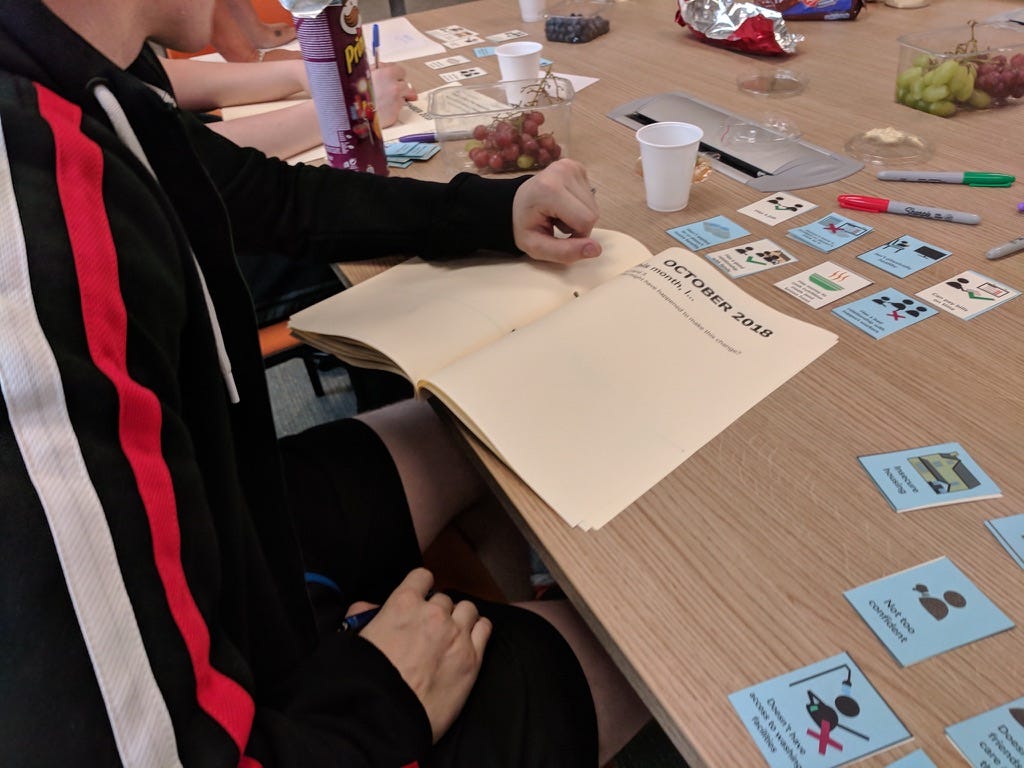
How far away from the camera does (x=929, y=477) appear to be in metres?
0.49

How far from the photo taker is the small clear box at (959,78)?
966mm

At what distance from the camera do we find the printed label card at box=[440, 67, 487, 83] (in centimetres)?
133

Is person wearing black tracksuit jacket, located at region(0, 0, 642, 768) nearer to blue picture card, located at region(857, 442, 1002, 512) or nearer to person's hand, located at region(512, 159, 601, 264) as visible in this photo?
person's hand, located at region(512, 159, 601, 264)

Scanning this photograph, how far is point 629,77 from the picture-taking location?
124cm

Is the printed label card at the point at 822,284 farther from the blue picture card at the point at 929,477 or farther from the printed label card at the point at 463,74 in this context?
the printed label card at the point at 463,74

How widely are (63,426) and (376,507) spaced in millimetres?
470

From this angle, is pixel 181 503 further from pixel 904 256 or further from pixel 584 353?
pixel 904 256

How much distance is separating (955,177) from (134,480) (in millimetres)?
893

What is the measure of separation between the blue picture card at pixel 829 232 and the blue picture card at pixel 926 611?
41 centimetres

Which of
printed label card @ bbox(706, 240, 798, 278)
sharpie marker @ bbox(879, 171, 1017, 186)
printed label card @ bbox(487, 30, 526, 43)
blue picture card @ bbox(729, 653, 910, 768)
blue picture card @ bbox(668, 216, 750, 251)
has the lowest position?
blue picture card @ bbox(729, 653, 910, 768)

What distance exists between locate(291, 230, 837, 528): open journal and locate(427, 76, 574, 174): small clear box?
0.87ft

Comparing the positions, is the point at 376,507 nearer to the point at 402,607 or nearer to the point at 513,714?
the point at 402,607

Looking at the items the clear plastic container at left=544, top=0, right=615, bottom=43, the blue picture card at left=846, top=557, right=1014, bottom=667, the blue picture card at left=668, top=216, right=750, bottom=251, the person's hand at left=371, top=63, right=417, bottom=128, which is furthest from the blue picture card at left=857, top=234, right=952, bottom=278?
the clear plastic container at left=544, top=0, right=615, bottom=43

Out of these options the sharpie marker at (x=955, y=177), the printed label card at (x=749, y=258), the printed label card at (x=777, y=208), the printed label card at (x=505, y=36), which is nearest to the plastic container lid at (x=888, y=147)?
the sharpie marker at (x=955, y=177)
